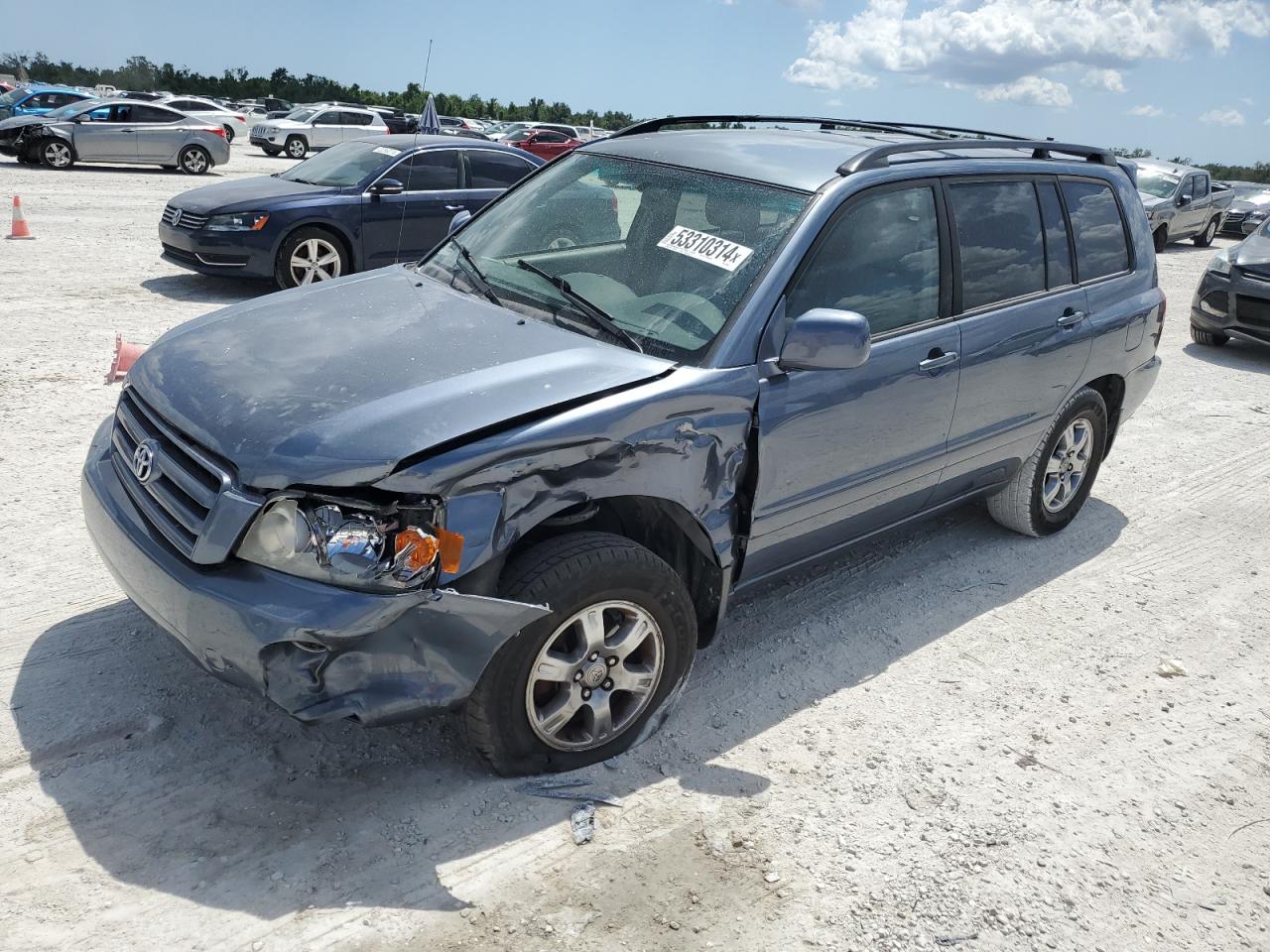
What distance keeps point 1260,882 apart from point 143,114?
23.5 m

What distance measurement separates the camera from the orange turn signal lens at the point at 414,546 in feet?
9.36

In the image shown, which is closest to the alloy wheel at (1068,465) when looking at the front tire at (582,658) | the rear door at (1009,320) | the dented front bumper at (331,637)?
the rear door at (1009,320)

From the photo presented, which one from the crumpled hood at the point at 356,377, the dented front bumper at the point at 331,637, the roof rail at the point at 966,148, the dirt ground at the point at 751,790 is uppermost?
the roof rail at the point at 966,148

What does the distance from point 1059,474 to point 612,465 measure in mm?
3159

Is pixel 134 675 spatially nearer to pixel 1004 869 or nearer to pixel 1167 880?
pixel 1004 869

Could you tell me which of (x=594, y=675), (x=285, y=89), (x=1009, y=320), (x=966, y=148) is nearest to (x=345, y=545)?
(x=594, y=675)

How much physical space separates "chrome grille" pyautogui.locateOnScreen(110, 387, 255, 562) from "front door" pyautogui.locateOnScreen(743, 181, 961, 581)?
5.57ft

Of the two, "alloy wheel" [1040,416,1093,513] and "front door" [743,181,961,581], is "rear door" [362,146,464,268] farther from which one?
"front door" [743,181,961,581]

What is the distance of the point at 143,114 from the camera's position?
854 inches

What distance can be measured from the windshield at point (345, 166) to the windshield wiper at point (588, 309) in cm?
698

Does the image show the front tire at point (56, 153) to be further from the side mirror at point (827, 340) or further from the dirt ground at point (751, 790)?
the side mirror at point (827, 340)

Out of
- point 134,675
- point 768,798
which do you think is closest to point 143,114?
point 134,675

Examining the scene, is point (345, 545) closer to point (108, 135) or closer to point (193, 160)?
point (108, 135)

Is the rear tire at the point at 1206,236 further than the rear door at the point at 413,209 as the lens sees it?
Yes
